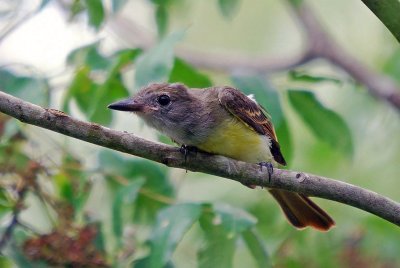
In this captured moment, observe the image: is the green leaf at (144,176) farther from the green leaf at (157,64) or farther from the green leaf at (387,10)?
the green leaf at (387,10)

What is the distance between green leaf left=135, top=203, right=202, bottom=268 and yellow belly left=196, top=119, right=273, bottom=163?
1.31 ft

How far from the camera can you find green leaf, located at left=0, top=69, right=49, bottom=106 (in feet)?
15.7

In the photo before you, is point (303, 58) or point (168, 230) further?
point (303, 58)

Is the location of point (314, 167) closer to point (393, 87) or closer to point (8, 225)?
point (393, 87)

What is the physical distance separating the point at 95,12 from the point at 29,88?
0.57 meters

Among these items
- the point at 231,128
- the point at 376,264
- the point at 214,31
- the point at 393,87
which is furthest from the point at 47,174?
the point at 214,31

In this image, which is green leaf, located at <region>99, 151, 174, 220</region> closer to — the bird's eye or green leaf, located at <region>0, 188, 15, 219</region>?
the bird's eye

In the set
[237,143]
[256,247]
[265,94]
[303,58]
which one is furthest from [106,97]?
[303,58]

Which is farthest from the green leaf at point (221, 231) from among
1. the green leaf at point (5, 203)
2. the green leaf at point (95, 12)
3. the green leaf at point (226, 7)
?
the green leaf at point (226, 7)

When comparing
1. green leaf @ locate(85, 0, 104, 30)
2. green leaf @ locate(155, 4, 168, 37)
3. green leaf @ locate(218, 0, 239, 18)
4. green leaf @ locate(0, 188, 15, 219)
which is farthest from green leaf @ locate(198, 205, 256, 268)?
green leaf @ locate(155, 4, 168, 37)

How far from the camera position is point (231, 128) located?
504cm

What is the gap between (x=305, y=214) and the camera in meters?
5.29

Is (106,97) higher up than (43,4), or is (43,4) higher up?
(43,4)

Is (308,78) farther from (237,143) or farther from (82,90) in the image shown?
(82,90)
